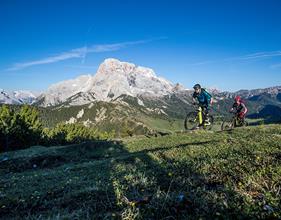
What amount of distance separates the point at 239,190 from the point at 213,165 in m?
3.37

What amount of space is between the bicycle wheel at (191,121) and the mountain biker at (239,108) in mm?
7437

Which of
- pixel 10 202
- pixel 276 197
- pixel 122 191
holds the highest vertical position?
pixel 276 197

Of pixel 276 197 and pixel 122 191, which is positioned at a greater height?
pixel 276 197

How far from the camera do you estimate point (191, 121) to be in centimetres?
3038

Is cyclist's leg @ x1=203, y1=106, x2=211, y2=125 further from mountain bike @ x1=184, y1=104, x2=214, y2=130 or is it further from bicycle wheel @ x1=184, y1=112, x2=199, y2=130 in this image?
bicycle wheel @ x1=184, y1=112, x2=199, y2=130

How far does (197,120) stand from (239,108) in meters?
8.74

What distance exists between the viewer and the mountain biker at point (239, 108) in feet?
112

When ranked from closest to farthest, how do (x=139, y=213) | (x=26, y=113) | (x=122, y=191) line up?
1. (x=139, y=213)
2. (x=122, y=191)
3. (x=26, y=113)

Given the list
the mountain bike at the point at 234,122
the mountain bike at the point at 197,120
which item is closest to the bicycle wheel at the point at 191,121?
the mountain bike at the point at 197,120

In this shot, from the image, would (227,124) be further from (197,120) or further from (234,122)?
(197,120)

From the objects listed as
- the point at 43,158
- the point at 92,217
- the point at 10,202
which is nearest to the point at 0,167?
the point at 43,158

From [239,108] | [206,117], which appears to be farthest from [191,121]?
[239,108]

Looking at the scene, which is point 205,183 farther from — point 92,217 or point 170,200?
point 92,217

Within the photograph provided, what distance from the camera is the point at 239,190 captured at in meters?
6.17
